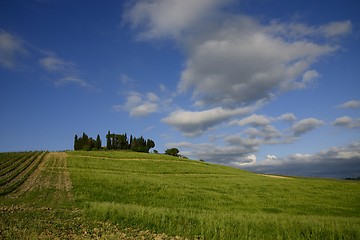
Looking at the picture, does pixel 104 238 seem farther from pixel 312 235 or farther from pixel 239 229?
pixel 312 235

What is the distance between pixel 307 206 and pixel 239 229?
66.7 feet

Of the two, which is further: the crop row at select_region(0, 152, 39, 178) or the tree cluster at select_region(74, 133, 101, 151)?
the tree cluster at select_region(74, 133, 101, 151)

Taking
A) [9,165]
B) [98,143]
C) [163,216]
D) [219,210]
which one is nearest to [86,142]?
[98,143]

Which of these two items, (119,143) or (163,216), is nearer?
(163,216)

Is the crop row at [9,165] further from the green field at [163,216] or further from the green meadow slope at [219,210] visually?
the green meadow slope at [219,210]

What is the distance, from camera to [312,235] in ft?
54.5

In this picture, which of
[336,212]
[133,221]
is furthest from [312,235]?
[336,212]

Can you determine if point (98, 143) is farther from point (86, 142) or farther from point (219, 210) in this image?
point (219, 210)

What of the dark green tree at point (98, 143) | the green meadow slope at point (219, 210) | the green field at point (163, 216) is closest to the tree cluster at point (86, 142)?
the dark green tree at point (98, 143)

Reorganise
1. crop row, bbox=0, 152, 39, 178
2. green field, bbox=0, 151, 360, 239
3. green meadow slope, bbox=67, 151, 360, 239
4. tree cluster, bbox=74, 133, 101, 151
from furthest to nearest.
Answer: tree cluster, bbox=74, 133, 101, 151 < crop row, bbox=0, 152, 39, 178 < green meadow slope, bbox=67, 151, 360, 239 < green field, bbox=0, 151, 360, 239

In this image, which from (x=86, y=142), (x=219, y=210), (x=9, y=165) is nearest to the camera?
(x=219, y=210)

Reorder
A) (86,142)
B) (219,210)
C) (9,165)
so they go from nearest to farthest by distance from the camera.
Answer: (219,210) → (9,165) → (86,142)

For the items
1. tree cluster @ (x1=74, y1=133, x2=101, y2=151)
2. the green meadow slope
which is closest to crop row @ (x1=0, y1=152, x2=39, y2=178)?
the green meadow slope

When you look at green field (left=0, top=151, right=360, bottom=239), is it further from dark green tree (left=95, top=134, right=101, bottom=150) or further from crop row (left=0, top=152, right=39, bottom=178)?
dark green tree (left=95, top=134, right=101, bottom=150)
